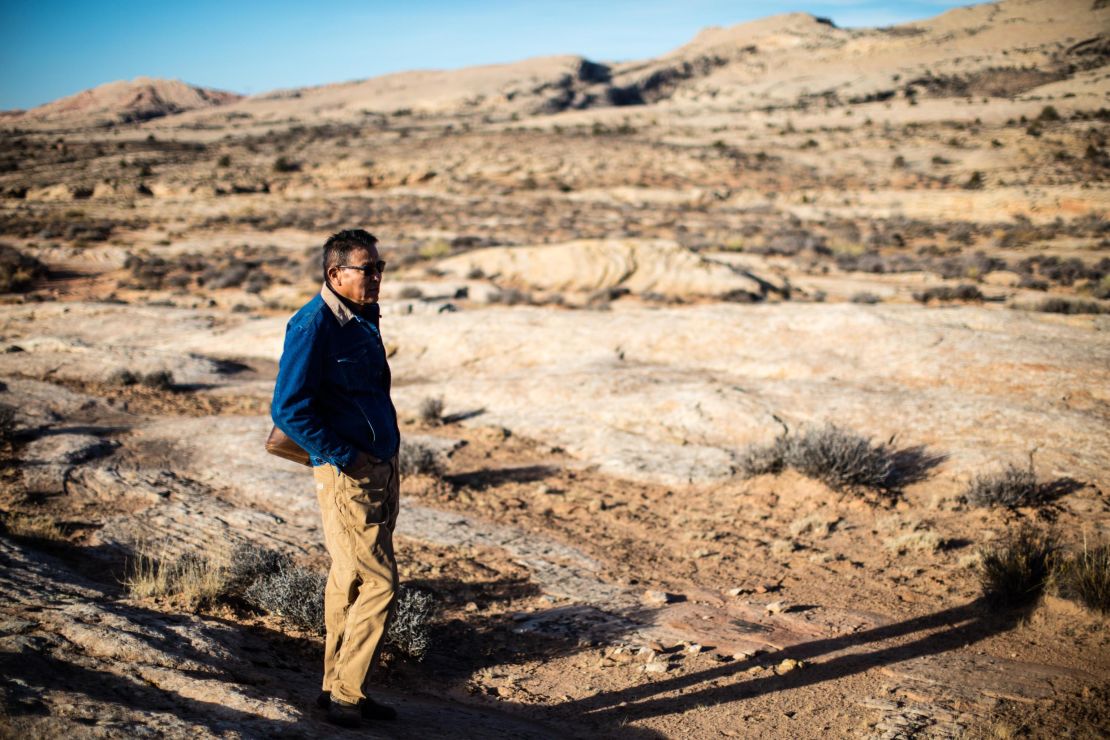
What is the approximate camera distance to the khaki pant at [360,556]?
2992mm

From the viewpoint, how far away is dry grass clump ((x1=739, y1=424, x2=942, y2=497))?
6910 millimetres

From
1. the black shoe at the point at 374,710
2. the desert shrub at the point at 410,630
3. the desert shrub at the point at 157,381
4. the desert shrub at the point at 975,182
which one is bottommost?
the desert shrub at the point at 410,630

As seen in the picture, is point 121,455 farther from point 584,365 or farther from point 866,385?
point 866,385

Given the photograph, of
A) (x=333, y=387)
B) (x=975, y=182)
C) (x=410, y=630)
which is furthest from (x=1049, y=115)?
(x=333, y=387)

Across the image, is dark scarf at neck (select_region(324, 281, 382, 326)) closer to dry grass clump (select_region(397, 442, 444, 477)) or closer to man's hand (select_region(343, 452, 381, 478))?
man's hand (select_region(343, 452, 381, 478))

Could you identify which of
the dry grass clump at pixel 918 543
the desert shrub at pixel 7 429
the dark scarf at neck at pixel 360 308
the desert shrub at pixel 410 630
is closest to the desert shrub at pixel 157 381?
the desert shrub at pixel 7 429

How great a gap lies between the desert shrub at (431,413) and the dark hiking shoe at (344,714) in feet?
20.3

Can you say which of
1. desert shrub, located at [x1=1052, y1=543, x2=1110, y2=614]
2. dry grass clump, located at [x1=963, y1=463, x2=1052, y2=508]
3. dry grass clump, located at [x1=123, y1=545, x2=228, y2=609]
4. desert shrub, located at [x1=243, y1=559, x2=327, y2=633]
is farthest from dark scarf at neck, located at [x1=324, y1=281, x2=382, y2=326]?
dry grass clump, located at [x1=963, y1=463, x2=1052, y2=508]

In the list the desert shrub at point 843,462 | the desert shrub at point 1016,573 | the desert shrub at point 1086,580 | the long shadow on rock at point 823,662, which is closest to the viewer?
the long shadow on rock at point 823,662

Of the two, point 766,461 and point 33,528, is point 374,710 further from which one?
point 766,461

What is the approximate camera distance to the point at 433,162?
150ft

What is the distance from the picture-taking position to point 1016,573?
195 inches

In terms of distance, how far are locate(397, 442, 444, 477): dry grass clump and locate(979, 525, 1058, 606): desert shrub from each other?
506cm

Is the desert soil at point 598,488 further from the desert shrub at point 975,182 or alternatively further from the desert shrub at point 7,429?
the desert shrub at point 975,182
